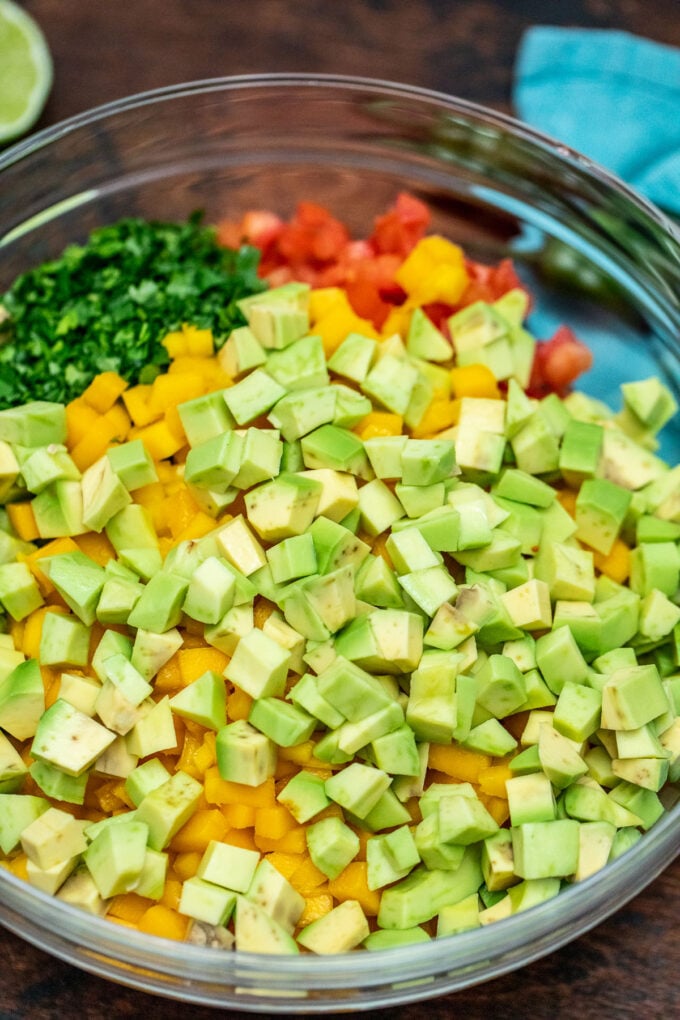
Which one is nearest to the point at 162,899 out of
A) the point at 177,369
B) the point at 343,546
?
the point at 343,546

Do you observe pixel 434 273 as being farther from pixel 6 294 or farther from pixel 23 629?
pixel 23 629

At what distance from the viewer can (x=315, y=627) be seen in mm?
1387

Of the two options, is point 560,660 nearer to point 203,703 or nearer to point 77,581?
point 203,703

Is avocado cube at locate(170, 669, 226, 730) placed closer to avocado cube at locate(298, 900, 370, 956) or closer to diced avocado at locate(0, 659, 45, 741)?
diced avocado at locate(0, 659, 45, 741)

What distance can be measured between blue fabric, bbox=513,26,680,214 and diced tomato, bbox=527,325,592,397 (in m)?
0.42

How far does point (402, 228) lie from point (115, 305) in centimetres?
57

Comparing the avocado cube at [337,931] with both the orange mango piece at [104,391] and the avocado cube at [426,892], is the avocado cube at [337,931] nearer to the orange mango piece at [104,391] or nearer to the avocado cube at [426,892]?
the avocado cube at [426,892]

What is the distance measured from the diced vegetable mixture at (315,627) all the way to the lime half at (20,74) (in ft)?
1.96

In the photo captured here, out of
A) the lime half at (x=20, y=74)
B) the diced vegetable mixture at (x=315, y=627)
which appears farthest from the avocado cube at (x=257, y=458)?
the lime half at (x=20, y=74)

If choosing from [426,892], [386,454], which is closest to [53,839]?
[426,892]

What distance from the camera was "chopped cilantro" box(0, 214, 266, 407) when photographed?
1637 millimetres

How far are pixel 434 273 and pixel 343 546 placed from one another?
0.59 m

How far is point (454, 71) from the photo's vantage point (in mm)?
2158

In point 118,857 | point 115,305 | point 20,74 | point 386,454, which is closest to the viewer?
point 118,857
